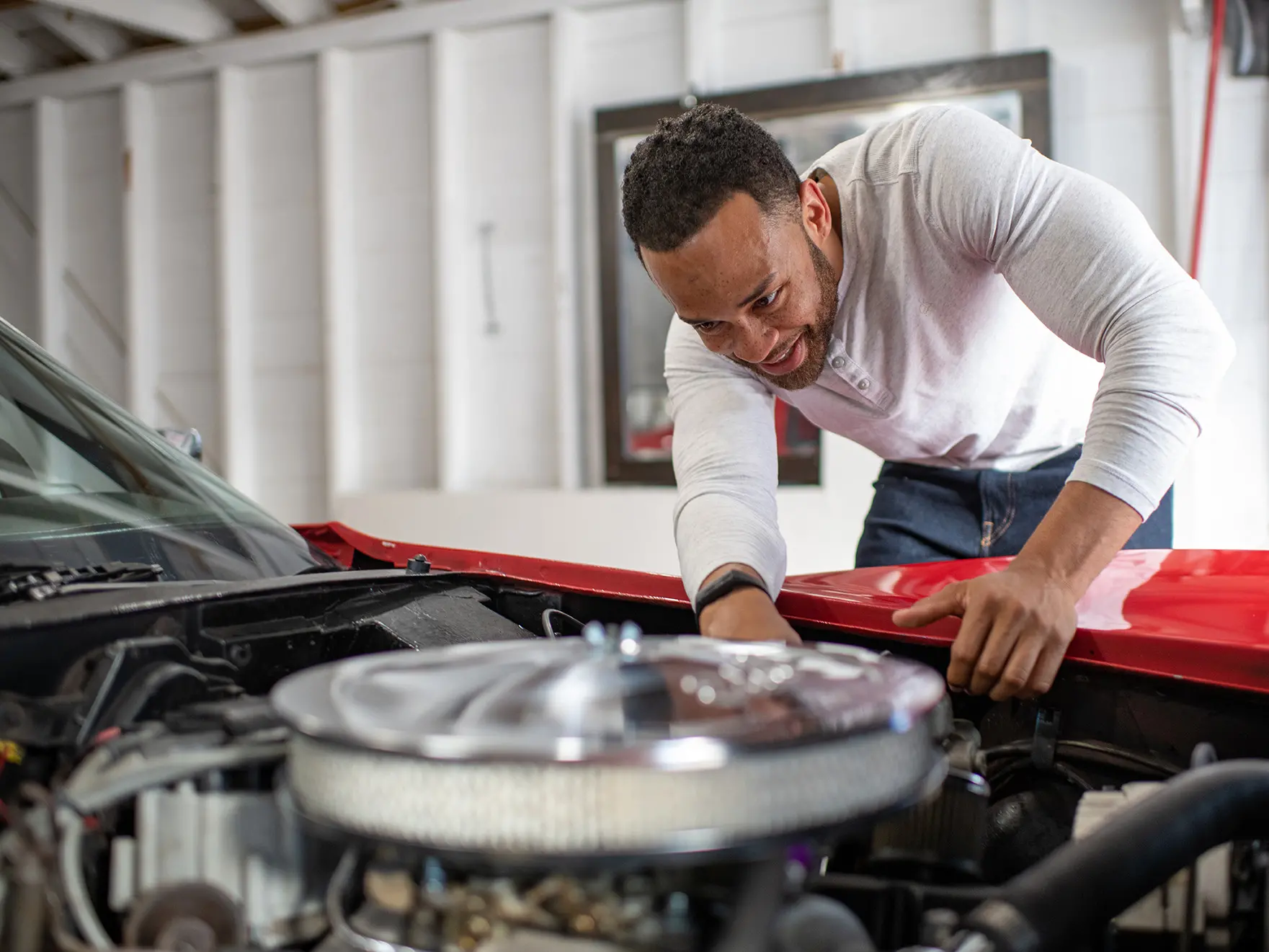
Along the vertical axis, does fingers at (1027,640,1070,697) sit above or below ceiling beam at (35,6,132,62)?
below

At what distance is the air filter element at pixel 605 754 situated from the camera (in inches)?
23.7

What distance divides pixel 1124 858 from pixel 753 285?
912mm

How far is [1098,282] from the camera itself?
4.60ft

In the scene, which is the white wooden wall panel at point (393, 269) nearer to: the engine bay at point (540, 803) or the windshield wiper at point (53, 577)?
the windshield wiper at point (53, 577)

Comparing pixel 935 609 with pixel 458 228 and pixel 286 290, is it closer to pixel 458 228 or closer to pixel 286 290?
pixel 458 228

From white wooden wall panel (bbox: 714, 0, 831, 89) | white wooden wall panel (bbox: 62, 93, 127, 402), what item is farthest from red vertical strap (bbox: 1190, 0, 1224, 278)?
white wooden wall panel (bbox: 62, 93, 127, 402)

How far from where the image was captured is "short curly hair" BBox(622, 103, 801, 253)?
1475 millimetres

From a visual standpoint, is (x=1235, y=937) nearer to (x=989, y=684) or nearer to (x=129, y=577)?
(x=989, y=684)

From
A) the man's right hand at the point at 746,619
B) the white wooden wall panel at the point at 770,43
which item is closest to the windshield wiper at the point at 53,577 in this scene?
the man's right hand at the point at 746,619

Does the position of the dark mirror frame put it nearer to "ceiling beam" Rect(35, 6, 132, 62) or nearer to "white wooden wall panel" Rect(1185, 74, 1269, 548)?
"white wooden wall panel" Rect(1185, 74, 1269, 548)

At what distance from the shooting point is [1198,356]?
1315 millimetres

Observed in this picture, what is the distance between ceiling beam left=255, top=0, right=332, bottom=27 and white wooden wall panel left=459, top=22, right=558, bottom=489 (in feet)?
2.45

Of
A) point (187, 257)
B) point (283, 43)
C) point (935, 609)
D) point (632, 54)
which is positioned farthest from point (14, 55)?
point (935, 609)

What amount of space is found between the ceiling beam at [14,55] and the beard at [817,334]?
5.28 meters
